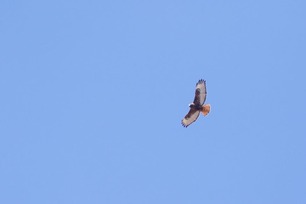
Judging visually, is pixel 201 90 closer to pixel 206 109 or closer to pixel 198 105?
pixel 198 105

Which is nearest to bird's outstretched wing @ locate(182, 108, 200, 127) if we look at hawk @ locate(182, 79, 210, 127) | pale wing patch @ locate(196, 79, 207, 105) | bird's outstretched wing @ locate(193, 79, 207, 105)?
hawk @ locate(182, 79, 210, 127)

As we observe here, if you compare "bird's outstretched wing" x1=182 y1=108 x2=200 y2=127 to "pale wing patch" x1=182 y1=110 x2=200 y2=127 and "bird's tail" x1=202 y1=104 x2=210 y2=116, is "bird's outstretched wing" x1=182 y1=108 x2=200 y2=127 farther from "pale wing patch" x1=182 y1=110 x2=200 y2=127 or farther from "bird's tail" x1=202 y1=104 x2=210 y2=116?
"bird's tail" x1=202 y1=104 x2=210 y2=116

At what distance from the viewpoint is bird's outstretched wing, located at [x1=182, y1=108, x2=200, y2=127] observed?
63.1 metres

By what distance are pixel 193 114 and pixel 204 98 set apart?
1.32m

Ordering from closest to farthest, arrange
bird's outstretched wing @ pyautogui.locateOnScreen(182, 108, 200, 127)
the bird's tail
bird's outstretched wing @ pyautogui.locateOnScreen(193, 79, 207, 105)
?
bird's outstretched wing @ pyautogui.locateOnScreen(193, 79, 207, 105), the bird's tail, bird's outstretched wing @ pyautogui.locateOnScreen(182, 108, 200, 127)

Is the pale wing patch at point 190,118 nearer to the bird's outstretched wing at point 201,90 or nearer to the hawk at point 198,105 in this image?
the hawk at point 198,105

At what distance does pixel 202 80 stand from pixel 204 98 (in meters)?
0.98

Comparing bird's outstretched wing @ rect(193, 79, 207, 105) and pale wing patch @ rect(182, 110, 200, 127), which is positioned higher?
bird's outstretched wing @ rect(193, 79, 207, 105)

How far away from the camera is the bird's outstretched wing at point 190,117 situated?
63069mm

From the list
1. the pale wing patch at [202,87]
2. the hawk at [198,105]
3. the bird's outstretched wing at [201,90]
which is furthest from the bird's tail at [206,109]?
the pale wing patch at [202,87]

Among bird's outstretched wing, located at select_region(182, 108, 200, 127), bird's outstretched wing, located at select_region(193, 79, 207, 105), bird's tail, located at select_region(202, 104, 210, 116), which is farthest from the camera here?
bird's outstretched wing, located at select_region(182, 108, 200, 127)

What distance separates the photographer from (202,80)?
62.3m

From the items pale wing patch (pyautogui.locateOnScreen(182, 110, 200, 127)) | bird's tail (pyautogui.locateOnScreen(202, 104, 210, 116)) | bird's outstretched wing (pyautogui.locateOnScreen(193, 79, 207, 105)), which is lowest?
bird's tail (pyautogui.locateOnScreen(202, 104, 210, 116))

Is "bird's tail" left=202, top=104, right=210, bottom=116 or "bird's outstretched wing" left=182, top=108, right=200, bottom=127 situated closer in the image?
"bird's tail" left=202, top=104, right=210, bottom=116
